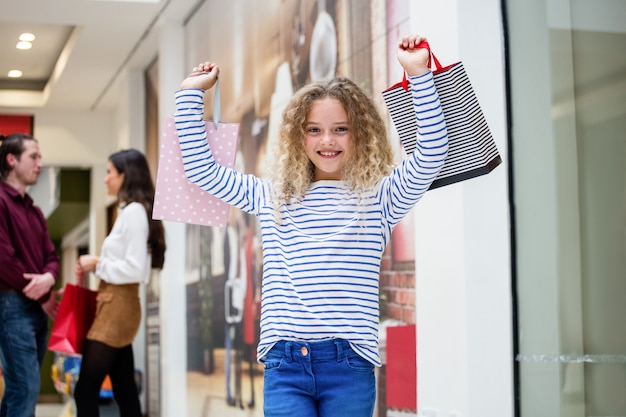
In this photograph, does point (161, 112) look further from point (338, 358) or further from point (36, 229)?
point (338, 358)

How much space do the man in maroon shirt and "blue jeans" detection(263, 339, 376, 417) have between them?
2.33 m

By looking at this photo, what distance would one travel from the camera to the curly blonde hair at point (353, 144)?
6.24 ft

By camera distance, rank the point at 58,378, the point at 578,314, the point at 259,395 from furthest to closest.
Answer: the point at 58,378
the point at 259,395
the point at 578,314

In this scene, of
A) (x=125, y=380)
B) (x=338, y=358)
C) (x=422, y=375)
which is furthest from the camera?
(x=125, y=380)

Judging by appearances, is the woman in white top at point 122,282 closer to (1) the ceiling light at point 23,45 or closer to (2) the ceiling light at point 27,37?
(2) the ceiling light at point 27,37

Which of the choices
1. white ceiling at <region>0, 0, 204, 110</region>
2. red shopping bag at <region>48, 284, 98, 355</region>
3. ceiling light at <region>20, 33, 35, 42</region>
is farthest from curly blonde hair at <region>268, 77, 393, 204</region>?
ceiling light at <region>20, 33, 35, 42</region>

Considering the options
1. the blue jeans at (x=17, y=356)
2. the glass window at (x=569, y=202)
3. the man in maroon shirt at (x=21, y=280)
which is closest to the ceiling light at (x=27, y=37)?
the man in maroon shirt at (x=21, y=280)

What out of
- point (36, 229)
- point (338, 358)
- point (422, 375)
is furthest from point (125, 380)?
point (338, 358)

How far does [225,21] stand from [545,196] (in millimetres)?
Result: 3197

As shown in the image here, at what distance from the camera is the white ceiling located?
594 cm

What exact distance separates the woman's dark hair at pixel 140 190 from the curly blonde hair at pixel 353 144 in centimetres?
218

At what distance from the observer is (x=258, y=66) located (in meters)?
4.95

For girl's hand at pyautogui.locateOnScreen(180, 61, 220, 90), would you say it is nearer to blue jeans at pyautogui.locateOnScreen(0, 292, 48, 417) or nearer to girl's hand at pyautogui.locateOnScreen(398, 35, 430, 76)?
girl's hand at pyautogui.locateOnScreen(398, 35, 430, 76)

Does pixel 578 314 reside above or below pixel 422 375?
above
